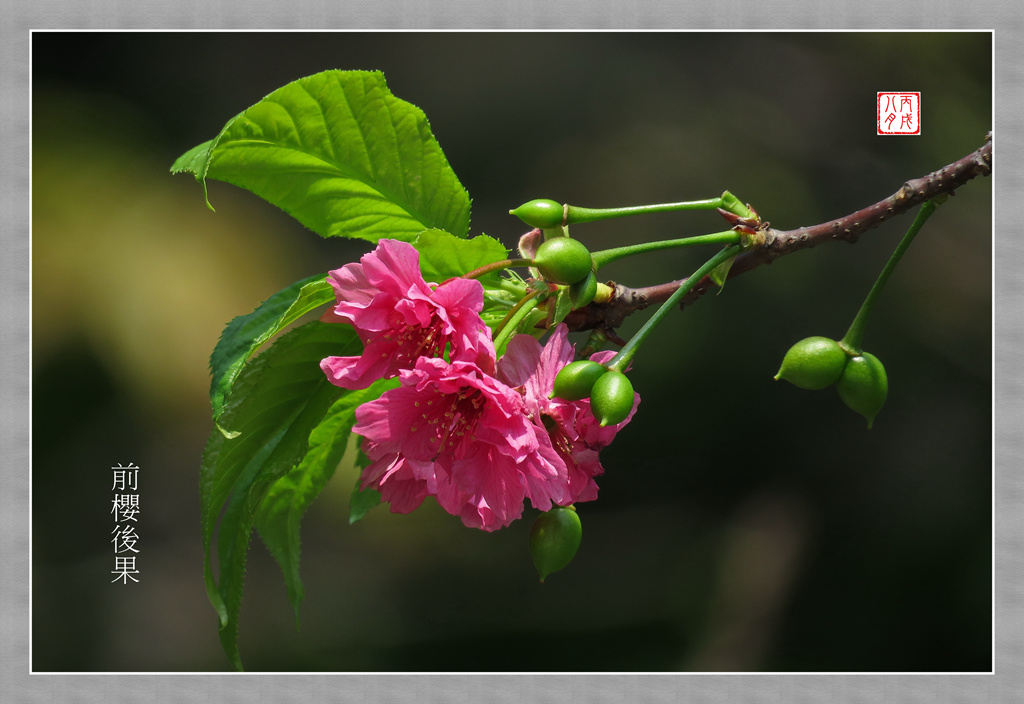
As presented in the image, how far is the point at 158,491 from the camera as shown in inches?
79.9

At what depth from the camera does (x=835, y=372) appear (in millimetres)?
662

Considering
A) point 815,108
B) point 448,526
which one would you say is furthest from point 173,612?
point 815,108

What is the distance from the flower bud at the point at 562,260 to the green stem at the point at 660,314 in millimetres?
58

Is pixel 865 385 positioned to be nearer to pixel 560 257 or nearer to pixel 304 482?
pixel 560 257

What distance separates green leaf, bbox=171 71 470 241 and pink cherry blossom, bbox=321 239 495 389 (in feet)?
0.41

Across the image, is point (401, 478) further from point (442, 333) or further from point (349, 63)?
point (349, 63)

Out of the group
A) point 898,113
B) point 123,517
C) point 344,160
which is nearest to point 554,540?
point 344,160

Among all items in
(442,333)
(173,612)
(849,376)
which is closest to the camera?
(442,333)

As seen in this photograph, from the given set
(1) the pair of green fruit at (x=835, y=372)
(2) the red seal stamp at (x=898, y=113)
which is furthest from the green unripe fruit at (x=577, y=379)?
(2) the red seal stamp at (x=898, y=113)

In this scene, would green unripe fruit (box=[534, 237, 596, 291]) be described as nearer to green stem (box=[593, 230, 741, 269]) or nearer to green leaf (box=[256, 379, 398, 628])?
green stem (box=[593, 230, 741, 269])

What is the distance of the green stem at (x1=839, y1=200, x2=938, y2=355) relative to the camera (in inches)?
25.5

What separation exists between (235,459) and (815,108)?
6.31ft

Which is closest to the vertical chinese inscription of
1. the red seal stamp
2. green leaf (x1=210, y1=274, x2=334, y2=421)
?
green leaf (x1=210, y1=274, x2=334, y2=421)

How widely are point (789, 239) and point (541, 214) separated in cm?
22
